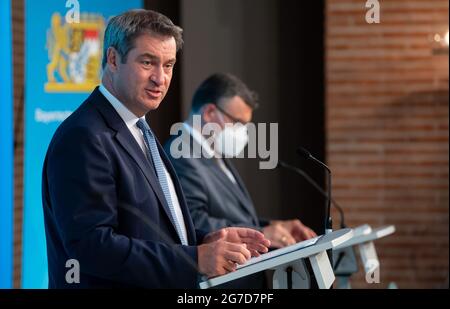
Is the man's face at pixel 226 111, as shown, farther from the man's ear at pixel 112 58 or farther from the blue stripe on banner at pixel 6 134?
the man's ear at pixel 112 58

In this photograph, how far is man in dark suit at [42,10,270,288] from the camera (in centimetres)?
234

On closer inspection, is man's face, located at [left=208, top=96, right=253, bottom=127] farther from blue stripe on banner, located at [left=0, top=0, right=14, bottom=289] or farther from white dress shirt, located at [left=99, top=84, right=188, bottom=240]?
white dress shirt, located at [left=99, top=84, right=188, bottom=240]

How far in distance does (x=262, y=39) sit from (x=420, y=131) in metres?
1.38

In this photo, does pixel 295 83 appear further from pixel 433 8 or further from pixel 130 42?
pixel 130 42

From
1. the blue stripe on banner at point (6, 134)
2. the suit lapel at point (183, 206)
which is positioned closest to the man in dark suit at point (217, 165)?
the blue stripe on banner at point (6, 134)

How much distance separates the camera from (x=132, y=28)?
2.49 metres

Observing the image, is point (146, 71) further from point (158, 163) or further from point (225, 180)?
point (225, 180)

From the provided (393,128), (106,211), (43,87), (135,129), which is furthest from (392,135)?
(106,211)

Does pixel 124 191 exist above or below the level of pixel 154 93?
below

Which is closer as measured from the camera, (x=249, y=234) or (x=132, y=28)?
(x=132, y=28)

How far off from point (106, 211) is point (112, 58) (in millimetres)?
465

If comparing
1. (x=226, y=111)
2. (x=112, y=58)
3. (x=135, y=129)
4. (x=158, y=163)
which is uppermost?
(x=112, y=58)

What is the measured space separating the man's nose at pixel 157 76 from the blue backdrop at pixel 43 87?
1545mm

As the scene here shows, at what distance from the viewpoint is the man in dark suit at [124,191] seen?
7.69 feet
